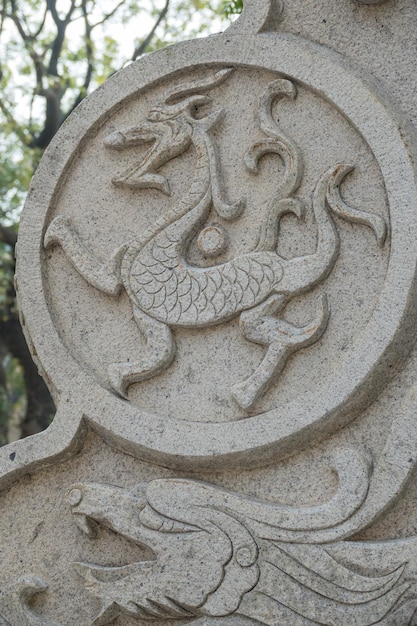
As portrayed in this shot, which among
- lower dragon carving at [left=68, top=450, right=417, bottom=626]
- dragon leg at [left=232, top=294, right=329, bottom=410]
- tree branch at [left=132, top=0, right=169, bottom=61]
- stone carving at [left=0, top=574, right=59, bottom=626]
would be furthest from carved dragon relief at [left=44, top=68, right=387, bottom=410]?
tree branch at [left=132, top=0, right=169, bottom=61]

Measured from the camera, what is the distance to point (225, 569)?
2545 millimetres

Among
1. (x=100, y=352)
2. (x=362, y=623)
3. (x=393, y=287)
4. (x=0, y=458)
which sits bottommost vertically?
(x=362, y=623)

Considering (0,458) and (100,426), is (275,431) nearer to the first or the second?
(100,426)

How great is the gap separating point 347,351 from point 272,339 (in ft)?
0.83

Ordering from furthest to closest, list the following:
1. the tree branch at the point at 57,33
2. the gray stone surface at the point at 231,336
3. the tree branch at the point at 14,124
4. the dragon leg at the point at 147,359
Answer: the tree branch at the point at 14,124 < the tree branch at the point at 57,33 < the dragon leg at the point at 147,359 < the gray stone surface at the point at 231,336

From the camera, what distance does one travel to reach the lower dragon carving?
2430mm

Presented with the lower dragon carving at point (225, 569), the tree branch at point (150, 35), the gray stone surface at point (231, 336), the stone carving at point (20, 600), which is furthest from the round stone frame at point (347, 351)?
the tree branch at point (150, 35)

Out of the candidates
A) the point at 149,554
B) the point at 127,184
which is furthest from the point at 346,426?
the point at 127,184

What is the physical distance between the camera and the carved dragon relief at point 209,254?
2.75 metres

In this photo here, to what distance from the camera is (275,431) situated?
264cm

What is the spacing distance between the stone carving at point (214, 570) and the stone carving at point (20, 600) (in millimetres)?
191

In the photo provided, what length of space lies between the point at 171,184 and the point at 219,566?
4.62 ft

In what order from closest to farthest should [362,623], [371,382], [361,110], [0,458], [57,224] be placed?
[362,623], [371,382], [361,110], [0,458], [57,224]

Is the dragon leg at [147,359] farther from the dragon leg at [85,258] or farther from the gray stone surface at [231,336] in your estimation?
the dragon leg at [85,258]
